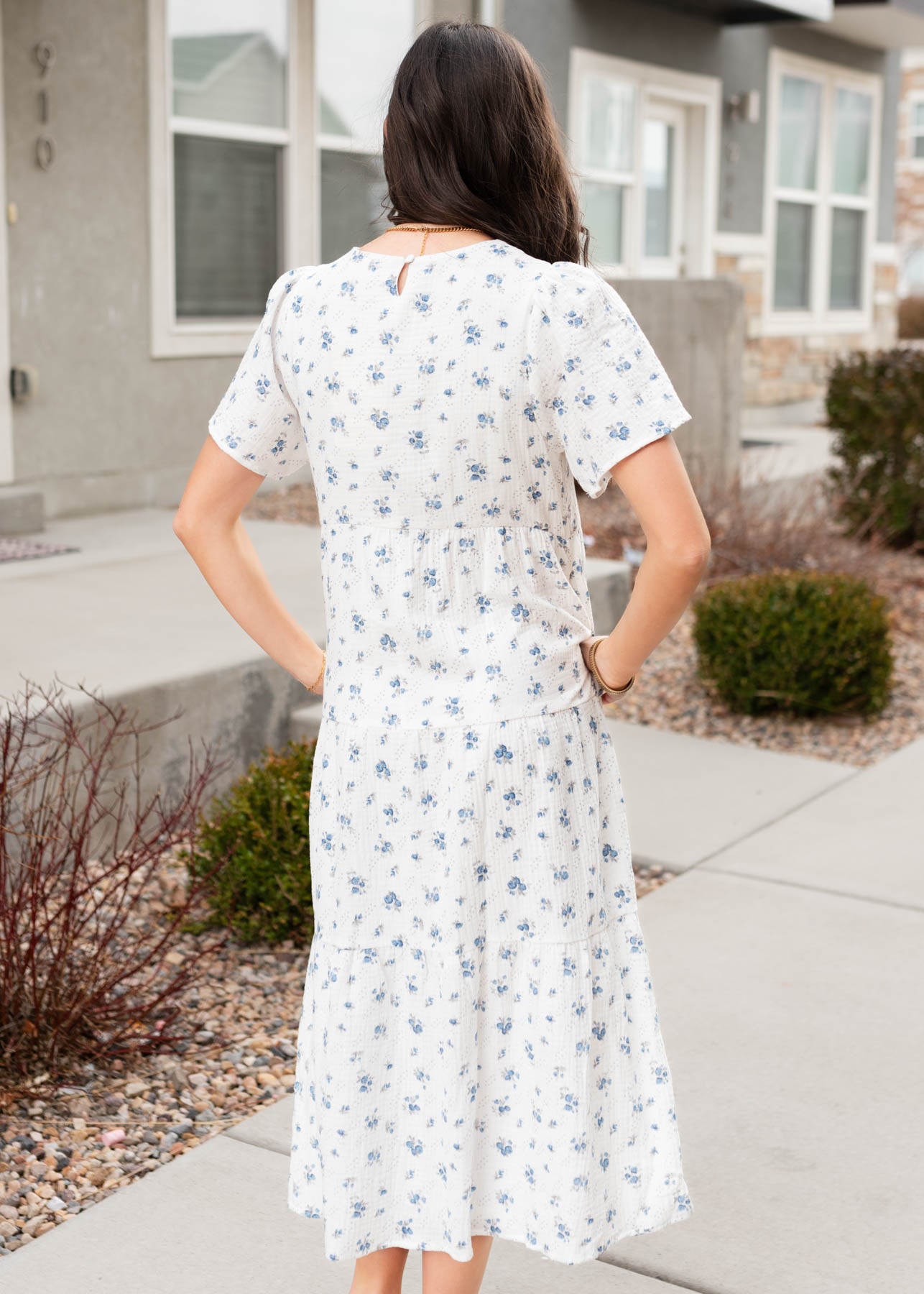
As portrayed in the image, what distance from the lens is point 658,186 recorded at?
1254 cm

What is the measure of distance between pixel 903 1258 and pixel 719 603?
3.51 metres

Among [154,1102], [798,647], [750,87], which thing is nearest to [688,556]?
[154,1102]

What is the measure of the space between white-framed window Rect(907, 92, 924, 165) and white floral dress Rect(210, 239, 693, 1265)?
30434 millimetres

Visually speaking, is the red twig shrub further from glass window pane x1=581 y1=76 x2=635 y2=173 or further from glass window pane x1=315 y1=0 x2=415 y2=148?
glass window pane x1=581 y1=76 x2=635 y2=173

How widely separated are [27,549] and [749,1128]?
14.3ft

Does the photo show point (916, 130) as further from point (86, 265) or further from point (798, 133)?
point (86, 265)

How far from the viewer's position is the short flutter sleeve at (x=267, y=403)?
190 cm

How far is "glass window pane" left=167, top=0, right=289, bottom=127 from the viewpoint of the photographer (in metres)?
7.80

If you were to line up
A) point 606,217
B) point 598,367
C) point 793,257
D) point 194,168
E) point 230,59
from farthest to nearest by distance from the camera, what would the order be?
point 793,257
point 606,217
point 230,59
point 194,168
point 598,367

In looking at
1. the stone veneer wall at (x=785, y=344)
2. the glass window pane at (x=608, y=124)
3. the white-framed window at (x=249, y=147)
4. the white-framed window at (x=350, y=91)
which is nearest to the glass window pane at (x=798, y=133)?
the stone veneer wall at (x=785, y=344)

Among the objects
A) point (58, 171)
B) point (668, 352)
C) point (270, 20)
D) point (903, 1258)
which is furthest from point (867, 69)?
point (903, 1258)

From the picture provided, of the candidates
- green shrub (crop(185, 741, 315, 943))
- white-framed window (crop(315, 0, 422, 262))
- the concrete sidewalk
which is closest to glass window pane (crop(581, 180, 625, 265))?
white-framed window (crop(315, 0, 422, 262))

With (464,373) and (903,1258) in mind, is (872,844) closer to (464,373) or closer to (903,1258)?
(903,1258)

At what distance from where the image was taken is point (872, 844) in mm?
4289
